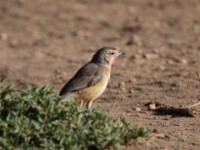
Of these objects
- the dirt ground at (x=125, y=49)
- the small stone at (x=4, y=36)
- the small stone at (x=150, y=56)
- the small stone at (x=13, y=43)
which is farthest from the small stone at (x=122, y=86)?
the small stone at (x=4, y=36)

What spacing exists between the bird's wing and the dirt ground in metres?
0.49

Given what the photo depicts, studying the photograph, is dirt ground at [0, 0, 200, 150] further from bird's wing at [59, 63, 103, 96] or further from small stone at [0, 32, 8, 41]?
bird's wing at [59, 63, 103, 96]

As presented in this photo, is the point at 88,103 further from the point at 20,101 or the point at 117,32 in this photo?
the point at 117,32

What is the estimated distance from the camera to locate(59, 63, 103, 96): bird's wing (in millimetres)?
9906

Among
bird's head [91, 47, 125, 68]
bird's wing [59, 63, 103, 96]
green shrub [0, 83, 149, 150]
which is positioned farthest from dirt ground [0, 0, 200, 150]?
bird's head [91, 47, 125, 68]

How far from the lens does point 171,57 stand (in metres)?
13.7

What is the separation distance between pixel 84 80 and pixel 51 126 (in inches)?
97.2

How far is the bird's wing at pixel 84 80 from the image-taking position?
32.5 ft

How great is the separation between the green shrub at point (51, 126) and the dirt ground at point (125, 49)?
1.09 ft

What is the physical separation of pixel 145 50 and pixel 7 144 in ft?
24.1

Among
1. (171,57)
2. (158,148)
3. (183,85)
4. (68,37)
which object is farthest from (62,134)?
(68,37)

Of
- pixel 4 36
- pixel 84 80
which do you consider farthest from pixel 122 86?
pixel 4 36

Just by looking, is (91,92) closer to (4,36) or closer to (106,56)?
(106,56)

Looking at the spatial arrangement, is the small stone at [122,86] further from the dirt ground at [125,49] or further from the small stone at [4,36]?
the small stone at [4,36]
